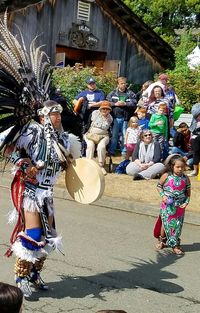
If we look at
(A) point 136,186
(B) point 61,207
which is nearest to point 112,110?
(A) point 136,186

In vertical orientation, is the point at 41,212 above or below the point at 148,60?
below

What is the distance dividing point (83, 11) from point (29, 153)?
14735 mm

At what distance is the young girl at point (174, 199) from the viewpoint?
24.1 feet

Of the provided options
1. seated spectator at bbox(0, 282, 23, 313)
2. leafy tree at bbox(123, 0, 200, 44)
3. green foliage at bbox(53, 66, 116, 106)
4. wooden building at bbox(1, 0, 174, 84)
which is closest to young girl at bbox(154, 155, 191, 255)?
seated spectator at bbox(0, 282, 23, 313)

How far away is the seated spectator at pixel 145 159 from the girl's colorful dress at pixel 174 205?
411 centimetres

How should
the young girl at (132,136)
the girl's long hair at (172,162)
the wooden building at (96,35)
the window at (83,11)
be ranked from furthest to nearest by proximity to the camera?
the window at (83,11) → the wooden building at (96,35) → the young girl at (132,136) → the girl's long hair at (172,162)

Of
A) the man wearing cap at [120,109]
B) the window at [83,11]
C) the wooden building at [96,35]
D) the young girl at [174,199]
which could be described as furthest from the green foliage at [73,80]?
the young girl at [174,199]

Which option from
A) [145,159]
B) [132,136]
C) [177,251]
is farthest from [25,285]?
[132,136]

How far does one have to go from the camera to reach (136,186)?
11.0m

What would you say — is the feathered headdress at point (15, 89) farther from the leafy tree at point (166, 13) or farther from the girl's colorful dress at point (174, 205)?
the leafy tree at point (166, 13)

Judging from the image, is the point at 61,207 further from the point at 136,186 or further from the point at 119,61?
the point at 119,61

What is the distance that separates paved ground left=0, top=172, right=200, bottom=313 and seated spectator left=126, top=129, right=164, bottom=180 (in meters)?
2.33

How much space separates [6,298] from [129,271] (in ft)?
13.3

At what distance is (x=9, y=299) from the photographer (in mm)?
2650
